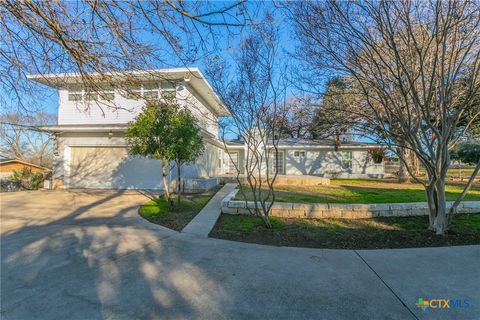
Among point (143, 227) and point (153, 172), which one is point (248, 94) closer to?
point (143, 227)

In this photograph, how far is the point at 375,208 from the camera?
6.94 meters

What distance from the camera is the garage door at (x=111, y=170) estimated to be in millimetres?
13422

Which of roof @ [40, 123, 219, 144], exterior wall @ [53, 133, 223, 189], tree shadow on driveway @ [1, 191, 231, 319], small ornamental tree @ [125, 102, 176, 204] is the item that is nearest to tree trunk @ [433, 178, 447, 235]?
tree shadow on driveway @ [1, 191, 231, 319]

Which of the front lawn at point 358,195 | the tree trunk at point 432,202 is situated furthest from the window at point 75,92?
the tree trunk at point 432,202

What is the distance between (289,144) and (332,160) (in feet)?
13.0

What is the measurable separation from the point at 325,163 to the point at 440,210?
17.5 metres

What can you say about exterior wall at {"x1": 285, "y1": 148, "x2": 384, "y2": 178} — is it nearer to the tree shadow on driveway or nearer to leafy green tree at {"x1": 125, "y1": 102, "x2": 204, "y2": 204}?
leafy green tree at {"x1": 125, "y1": 102, "x2": 204, "y2": 204}

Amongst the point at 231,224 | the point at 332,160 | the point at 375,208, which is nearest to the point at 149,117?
the point at 231,224

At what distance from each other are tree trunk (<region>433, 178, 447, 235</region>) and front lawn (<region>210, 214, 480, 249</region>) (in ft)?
0.46

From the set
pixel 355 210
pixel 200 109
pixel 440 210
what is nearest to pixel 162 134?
pixel 355 210

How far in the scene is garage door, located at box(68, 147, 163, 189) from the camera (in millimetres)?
13422

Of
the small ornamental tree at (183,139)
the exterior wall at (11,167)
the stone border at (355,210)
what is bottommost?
the stone border at (355,210)

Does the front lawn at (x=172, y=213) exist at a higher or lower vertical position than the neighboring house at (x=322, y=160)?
lower

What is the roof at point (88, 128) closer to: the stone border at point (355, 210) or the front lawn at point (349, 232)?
the front lawn at point (349, 232)
